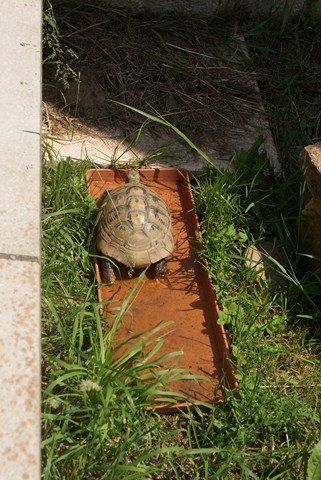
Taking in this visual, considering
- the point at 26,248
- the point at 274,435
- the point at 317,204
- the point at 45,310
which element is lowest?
the point at 274,435

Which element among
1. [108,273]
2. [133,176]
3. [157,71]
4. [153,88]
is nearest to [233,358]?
[108,273]

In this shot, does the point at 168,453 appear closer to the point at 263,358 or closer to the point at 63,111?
the point at 263,358

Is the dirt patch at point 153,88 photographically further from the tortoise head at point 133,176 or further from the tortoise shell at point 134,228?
the tortoise shell at point 134,228

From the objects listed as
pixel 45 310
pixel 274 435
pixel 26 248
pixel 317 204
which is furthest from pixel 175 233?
pixel 26 248

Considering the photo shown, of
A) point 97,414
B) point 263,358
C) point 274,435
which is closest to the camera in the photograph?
point 97,414

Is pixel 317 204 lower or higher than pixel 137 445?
higher

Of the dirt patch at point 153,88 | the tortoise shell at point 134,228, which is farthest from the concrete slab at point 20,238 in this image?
the dirt patch at point 153,88

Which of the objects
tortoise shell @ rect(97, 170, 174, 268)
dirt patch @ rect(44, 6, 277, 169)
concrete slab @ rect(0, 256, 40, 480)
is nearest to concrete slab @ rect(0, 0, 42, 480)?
concrete slab @ rect(0, 256, 40, 480)
